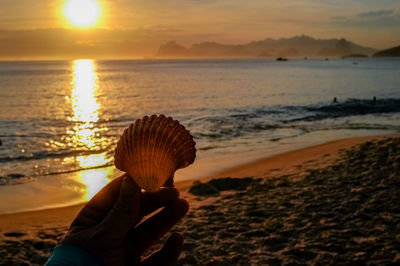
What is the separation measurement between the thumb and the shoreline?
19.6 feet

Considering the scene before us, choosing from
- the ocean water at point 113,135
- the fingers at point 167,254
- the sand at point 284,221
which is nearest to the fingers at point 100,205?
the fingers at point 167,254

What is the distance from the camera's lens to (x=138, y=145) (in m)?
2.42

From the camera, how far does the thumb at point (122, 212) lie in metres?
1.91

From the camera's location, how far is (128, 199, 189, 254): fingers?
2.24m

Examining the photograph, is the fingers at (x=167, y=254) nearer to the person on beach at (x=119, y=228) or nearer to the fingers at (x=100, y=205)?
the person on beach at (x=119, y=228)

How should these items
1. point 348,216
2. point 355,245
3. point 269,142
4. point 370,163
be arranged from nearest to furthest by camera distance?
point 355,245 → point 348,216 → point 370,163 → point 269,142

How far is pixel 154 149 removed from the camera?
245cm

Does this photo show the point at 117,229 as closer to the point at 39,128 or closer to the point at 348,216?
the point at 348,216

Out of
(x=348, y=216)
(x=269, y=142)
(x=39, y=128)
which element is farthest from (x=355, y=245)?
(x=39, y=128)

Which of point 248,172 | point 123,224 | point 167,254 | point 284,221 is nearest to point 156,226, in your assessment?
point 167,254

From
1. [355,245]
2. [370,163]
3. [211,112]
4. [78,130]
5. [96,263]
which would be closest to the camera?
[96,263]

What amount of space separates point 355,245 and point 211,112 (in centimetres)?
2237

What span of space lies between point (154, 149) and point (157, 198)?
0.38 metres

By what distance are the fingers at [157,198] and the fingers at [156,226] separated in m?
0.05
